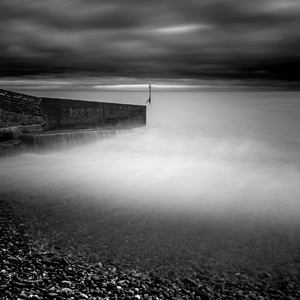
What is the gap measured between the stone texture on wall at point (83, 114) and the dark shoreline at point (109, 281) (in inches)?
248

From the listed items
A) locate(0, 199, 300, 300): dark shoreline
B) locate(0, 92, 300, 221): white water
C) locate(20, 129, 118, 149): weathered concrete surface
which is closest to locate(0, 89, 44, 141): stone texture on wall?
locate(20, 129, 118, 149): weathered concrete surface

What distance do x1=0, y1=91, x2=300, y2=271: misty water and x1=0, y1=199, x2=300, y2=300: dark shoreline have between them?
18cm

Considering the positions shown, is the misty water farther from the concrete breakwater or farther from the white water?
the concrete breakwater

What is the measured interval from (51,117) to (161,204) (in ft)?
17.8

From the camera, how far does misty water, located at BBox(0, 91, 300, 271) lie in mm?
3311

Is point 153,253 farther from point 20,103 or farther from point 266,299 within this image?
point 20,103

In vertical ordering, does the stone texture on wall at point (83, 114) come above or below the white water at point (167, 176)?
above

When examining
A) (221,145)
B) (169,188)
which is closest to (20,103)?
(169,188)

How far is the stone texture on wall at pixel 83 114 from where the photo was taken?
892cm

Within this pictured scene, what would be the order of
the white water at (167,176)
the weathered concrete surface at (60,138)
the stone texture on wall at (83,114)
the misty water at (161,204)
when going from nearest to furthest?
the misty water at (161,204) < the white water at (167,176) < the weathered concrete surface at (60,138) < the stone texture on wall at (83,114)

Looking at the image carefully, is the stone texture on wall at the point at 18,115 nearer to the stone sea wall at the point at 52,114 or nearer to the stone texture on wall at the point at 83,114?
the stone sea wall at the point at 52,114

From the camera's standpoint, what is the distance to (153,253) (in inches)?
129

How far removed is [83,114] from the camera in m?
10.0

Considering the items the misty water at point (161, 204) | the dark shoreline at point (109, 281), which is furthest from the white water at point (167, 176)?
the dark shoreline at point (109, 281)
